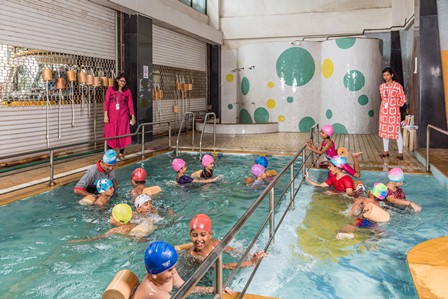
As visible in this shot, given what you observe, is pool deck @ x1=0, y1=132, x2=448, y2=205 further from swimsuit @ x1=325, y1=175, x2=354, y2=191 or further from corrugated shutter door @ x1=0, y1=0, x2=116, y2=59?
corrugated shutter door @ x1=0, y1=0, x2=116, y2=59

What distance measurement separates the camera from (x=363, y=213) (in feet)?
17.2

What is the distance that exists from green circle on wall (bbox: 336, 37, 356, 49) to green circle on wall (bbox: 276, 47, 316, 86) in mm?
1199

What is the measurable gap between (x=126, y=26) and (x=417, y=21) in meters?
7.75

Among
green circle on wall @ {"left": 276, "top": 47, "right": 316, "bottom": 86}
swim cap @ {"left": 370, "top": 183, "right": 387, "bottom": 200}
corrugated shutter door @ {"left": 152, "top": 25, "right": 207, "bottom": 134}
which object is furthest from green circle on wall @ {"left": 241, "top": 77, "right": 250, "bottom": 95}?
swim cap @ {"left": 370, "top": 183, "right": 387, "bottom": 200}

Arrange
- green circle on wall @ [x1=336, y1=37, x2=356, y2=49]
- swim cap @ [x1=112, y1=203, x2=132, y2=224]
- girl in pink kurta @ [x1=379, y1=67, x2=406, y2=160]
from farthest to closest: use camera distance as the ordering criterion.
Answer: green circle on wall @ [x1=336, y1=37, x2=356, y2=49], girl in pink kurta @ [x1=379, y1=67, x2=406, y2=160], swim cap @ [x1=112, y1=203, x2=132, y2=224]

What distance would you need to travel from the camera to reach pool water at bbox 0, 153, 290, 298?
3777mm

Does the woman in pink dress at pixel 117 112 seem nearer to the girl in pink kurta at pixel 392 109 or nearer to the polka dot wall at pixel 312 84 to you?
the girl in pink kurta at pixel 392 109

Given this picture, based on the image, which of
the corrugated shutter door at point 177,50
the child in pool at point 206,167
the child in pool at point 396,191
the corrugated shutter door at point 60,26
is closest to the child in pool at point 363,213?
the child in pool at point 396,191

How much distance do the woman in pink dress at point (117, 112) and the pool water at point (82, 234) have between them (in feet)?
5.05

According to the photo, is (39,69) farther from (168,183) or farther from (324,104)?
(324,104)

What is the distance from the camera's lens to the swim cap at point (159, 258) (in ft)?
8.43

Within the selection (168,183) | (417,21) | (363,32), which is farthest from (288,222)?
(363,32)

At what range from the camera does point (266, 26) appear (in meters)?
18.1

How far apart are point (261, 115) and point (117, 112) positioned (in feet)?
26.6
